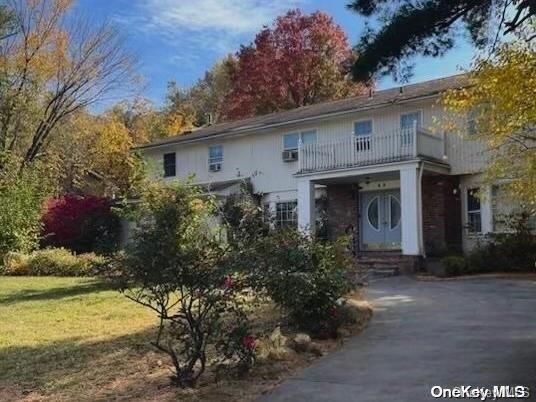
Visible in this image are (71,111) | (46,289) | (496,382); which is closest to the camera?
(496,382)

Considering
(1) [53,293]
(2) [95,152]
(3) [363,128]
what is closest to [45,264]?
(1) [53,293]

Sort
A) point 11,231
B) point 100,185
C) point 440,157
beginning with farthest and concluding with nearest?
point 100,185 → point 11,231 → point 440,157

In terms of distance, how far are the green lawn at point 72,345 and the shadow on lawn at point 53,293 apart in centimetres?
3

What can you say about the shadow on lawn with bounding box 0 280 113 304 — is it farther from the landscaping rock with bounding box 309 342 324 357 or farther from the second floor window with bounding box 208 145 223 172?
the second floor window with bounding box 208 145 223 172

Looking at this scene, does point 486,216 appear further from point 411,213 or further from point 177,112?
point 177,112

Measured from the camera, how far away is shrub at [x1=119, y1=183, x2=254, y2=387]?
638 cm

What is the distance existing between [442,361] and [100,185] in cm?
3749

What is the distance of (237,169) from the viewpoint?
2755cm

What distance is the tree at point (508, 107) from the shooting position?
11.6 meters

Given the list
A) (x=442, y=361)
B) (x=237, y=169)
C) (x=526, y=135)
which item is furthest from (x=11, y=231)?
(x=442, y=361)

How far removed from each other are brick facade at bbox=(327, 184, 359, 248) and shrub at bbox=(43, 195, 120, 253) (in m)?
11.5

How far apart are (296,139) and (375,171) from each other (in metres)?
5.60

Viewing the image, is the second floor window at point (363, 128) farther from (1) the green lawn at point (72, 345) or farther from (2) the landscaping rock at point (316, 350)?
(2) the landscaping rock at point (316, 350)

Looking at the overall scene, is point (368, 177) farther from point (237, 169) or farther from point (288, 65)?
point (288, 65)
